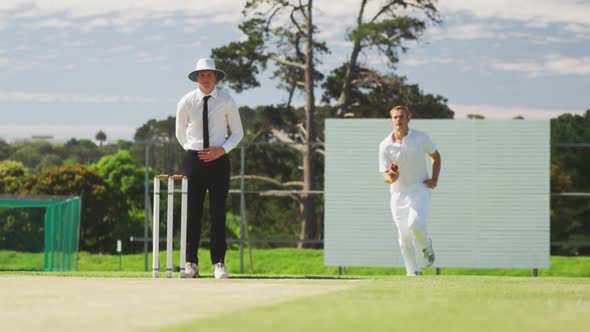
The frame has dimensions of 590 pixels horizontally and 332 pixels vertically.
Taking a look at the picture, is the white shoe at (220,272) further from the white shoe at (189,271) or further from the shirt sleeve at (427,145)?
the shirt sleeve at (427,145)

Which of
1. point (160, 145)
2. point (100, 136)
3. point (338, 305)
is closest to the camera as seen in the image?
point (338, 305)

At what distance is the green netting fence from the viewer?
63.8ft

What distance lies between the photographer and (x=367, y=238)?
16.1 metres

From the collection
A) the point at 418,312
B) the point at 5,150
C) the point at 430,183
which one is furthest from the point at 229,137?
the point at 5,150

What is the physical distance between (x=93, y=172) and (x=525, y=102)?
20.9 metres

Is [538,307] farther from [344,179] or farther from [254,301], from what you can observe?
[344,179]

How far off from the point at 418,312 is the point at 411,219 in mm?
5219

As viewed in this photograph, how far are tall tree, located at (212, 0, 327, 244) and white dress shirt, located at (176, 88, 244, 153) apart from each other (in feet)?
69.9

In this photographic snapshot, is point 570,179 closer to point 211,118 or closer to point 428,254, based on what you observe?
point 428,254

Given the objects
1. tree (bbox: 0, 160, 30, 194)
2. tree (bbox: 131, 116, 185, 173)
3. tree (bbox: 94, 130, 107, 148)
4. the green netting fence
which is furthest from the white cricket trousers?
tree (bbox: 0, 160, 30, 194)

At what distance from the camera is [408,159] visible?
355 inches

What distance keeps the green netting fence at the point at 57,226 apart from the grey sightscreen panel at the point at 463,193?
5.62 metres

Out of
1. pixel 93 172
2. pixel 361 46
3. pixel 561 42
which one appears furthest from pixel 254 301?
pixel 93 172

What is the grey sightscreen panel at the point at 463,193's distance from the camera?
16.2 meters
